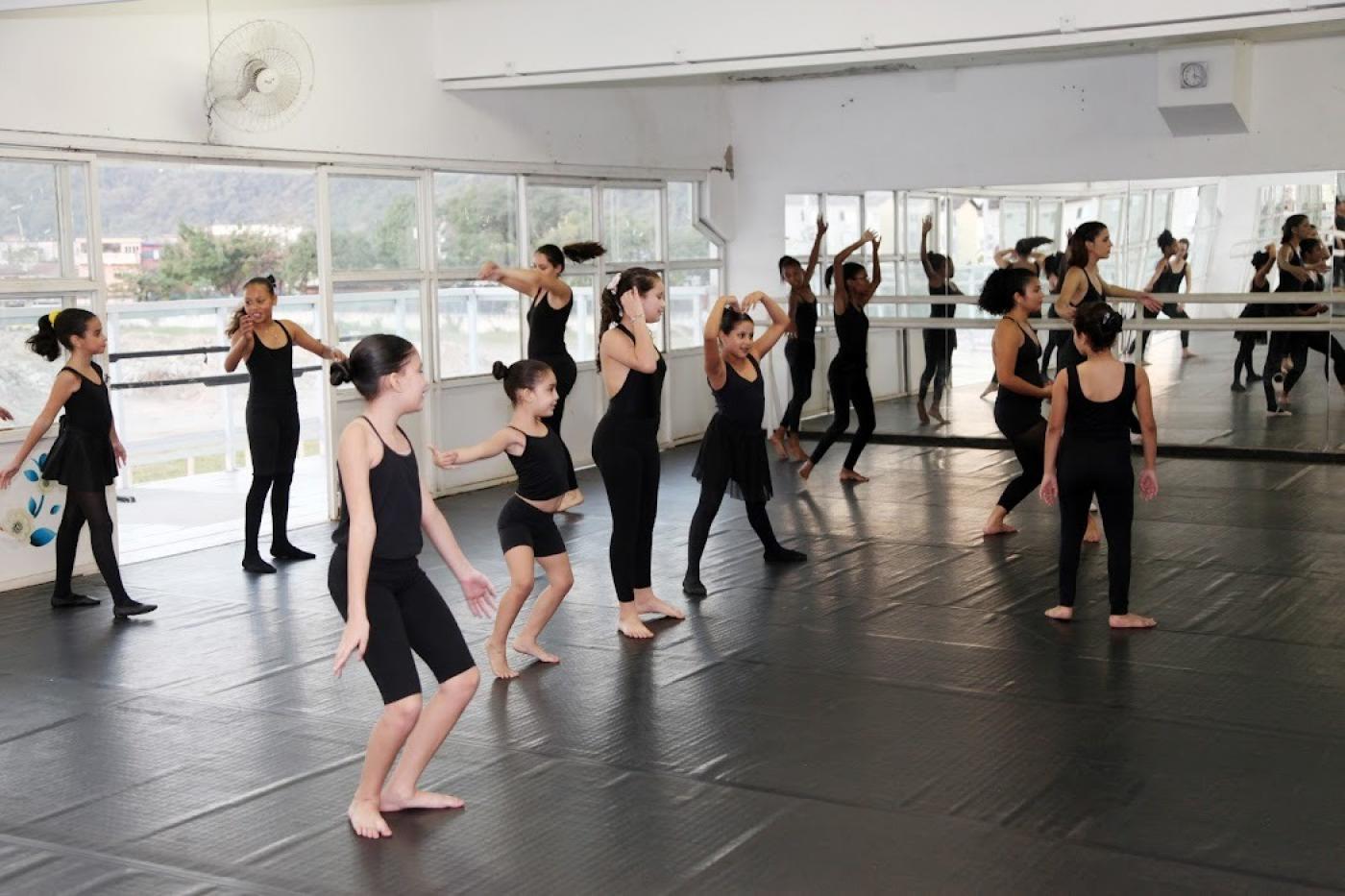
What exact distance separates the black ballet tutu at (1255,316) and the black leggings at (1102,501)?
5.53m

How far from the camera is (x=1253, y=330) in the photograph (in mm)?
11148

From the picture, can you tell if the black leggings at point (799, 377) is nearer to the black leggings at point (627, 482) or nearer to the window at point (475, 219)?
the window at point (475, 219)

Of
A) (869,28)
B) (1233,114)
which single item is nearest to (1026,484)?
(869,28)

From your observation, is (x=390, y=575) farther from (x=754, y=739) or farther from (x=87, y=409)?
(x=87, y=409)

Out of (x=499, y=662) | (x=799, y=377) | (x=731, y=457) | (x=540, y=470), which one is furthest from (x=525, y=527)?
(x=799, y=377)

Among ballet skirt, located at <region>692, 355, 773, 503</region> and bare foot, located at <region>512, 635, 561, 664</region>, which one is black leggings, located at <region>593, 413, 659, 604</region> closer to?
bare foot, located at <region>512, 635, 561, 664</region>

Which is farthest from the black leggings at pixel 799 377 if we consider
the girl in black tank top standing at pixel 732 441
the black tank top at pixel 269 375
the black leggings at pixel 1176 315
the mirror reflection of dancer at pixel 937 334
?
the black tank top at pixel 269 375

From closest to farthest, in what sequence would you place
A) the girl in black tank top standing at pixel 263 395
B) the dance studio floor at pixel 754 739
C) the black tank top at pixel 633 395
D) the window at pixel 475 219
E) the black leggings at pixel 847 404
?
the dance studio floor at pixel 754 739 < the black tank top at pixel 633 395 < the girl in black tank top standing at pixel 263 395 < the black leggings at pixel 847 404 < the window at pixel 475 219

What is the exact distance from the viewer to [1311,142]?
35.1ft

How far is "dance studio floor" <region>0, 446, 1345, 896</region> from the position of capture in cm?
398

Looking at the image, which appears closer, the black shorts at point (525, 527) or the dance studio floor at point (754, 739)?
the dance studio floor at point (754, 739)

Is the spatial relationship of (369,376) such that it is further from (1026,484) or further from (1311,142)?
(1311,142)

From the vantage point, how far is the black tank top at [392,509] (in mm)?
4086

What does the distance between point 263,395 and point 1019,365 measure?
3.96m
